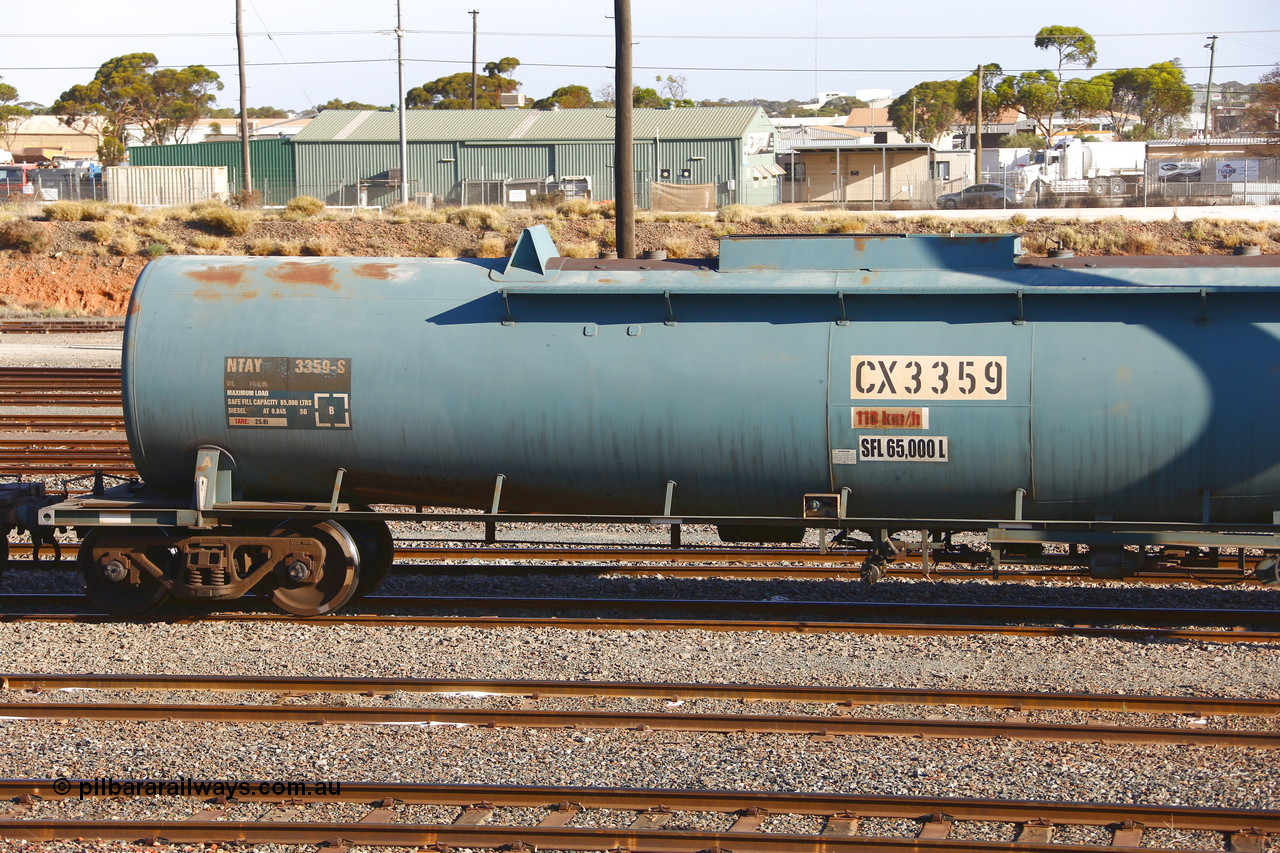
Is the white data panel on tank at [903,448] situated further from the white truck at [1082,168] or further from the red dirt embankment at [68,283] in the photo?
the white truck at [1082,168]

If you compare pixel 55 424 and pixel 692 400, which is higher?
pixel 692 400

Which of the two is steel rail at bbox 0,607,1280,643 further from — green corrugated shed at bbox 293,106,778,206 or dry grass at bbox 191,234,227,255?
green corrugated shed at bbox 293,106,778,206

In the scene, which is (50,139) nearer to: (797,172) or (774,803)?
(797,172)

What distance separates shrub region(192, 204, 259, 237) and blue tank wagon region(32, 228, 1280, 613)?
114 ft

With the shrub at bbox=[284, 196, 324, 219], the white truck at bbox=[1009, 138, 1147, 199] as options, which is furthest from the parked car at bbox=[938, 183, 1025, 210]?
the shrub at bbox=[284, 196, 324, 219]

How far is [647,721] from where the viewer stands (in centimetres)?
779

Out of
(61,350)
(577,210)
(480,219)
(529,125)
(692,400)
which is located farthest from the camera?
(529,125)

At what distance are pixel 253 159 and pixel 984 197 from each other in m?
38.0

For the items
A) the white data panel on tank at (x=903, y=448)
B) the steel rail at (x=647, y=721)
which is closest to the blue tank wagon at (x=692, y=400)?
the white data panel on tank at (x=903, y=448)

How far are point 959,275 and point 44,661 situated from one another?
801cm

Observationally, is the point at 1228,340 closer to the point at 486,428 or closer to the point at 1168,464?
the point at 1168,464

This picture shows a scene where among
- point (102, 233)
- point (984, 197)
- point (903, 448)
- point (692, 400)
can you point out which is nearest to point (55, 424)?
point (692, 400)

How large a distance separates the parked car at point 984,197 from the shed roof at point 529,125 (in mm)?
11166

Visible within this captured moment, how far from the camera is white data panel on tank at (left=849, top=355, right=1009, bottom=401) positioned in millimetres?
8992
